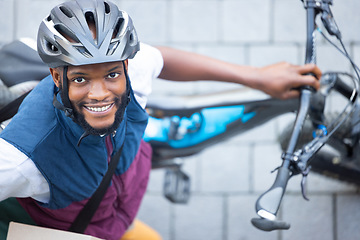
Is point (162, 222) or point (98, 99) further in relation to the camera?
point (162, 222)


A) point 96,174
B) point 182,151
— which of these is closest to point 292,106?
point 182,151

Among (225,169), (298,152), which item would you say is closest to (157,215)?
(225,169)

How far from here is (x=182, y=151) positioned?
2369 millimetres

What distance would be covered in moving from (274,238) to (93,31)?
180 cm

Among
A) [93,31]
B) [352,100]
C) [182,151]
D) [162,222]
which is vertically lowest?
[162,222]

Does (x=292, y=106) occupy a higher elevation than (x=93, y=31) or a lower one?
lower

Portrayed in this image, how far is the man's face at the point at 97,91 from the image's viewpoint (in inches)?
58.0

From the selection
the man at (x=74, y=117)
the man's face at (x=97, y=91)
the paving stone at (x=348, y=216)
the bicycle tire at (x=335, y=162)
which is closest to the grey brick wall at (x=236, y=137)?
the paving stone at (x=348, y=216)

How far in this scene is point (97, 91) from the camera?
1479 mm

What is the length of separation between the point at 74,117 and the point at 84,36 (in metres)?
0.21

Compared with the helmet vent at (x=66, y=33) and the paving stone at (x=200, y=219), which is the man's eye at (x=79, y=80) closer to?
the helmet vent at (x=66, y=33)

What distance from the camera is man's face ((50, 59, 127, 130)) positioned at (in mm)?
1473

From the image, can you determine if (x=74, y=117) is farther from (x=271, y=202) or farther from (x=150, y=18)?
(x=150, y=18)

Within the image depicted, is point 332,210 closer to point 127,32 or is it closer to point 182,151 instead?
point 182,151
